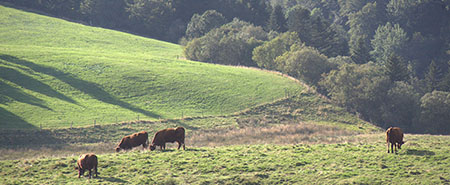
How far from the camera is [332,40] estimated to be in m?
117

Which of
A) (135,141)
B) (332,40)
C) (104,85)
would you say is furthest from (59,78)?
(332,40)

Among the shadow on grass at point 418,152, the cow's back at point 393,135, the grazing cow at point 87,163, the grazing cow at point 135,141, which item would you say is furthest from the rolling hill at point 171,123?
the grazing cow at point 135,141

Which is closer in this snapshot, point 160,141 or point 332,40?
point 160,141

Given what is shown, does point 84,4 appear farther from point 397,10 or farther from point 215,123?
point 397,10

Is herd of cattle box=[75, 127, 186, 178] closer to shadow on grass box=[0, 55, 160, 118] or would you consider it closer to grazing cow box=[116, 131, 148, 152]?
grazing cow box=[116, 131, 148, 152]

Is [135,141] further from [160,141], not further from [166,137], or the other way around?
[166,137]

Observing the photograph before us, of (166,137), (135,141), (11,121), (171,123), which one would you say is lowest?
(135,141)

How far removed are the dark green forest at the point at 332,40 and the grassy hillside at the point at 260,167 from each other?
39.6 metres

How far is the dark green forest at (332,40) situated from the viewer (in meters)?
73.6

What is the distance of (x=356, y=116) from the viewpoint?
64.0m

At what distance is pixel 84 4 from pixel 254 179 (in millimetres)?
113227

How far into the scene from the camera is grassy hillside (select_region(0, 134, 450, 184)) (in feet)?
82.8

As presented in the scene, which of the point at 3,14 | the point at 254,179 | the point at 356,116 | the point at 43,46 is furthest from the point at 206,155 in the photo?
the point at 3,14

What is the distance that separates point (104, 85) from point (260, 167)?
4287 cm
